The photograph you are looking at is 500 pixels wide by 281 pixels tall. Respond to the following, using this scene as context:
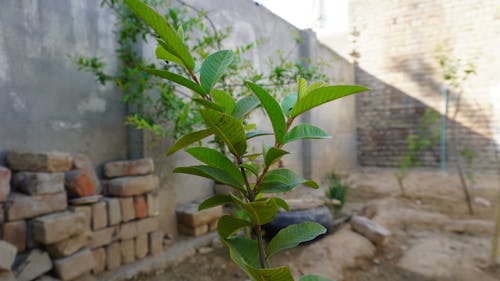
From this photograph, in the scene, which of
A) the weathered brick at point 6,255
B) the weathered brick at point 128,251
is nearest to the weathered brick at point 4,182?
the weathered brick at point 6,255

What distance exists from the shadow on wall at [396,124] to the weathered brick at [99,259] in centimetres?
702

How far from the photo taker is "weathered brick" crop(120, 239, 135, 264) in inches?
106

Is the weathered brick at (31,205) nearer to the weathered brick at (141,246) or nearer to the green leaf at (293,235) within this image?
the weathered brick at (141,246)

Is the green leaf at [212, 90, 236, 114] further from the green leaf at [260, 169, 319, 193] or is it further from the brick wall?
the brick wall

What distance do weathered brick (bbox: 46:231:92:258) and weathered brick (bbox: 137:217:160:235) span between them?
51 cm

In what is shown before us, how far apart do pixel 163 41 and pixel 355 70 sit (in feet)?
28.3

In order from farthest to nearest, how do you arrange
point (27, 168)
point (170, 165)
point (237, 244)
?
point (170, 165)
point (27, 168)
point (237, 244)

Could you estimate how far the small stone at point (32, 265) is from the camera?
6.59 feet

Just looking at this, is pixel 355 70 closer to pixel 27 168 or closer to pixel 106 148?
pixel 106 148

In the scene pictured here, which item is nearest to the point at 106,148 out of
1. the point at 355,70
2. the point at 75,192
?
the point at 75,192

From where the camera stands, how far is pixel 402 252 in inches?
129

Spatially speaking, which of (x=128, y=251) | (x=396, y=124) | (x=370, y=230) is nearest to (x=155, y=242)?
(x=128, y=251)

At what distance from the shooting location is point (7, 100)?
2.28 m

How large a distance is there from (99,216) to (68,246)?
34cm
